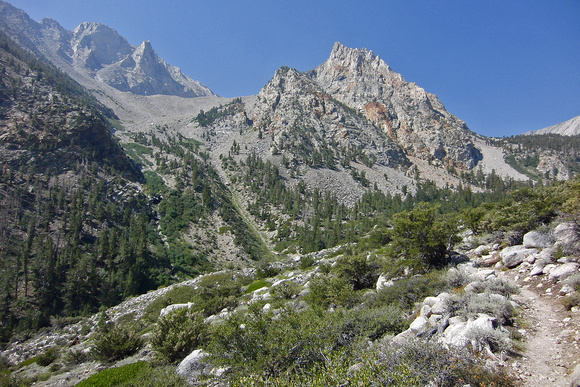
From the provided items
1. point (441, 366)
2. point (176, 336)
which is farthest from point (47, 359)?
point (441, 366)

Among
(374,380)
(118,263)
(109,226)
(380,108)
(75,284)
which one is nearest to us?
(374,380)

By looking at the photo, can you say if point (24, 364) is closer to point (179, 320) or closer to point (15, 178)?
point (179, 320)

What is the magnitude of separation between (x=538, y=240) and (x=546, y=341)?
7.97 metres

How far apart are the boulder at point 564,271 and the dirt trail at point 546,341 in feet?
2.15

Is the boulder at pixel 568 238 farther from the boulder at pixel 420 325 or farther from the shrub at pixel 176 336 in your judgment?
the shrub at pixel 176 336

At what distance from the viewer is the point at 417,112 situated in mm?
156625

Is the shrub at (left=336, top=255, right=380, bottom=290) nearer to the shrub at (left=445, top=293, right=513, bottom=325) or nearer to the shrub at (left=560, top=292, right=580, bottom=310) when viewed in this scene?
the shrub at (left=445, top=293, right=513, bottom=325)

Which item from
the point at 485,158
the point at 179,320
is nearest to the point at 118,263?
the point at 179,320

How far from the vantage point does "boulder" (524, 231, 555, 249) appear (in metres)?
11.2

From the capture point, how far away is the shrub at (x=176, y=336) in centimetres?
1008

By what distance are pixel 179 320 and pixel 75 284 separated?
124 ft

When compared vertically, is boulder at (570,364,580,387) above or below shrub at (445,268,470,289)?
below

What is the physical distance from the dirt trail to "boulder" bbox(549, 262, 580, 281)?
655 mm

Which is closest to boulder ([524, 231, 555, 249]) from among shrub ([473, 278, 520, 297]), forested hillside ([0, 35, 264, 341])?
shrub ([473, 278, 520, 297])
